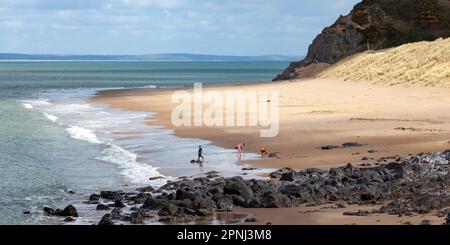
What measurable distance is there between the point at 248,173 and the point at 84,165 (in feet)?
25.7

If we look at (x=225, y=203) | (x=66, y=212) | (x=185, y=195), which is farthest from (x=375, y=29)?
(x=66, y=212)

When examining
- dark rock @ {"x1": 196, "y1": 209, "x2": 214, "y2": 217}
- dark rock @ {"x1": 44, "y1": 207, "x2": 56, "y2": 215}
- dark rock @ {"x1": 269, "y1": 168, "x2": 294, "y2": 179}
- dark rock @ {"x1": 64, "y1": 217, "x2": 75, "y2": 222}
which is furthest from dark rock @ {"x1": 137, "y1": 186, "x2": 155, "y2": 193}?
dark rock @ {"x1": 196, "y1": 209, "x2": 214, "y2": 217}

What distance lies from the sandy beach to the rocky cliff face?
105 feet

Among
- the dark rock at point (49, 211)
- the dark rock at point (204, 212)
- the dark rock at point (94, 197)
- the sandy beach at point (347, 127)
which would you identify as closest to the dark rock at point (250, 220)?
the dark rock at point (204, 212)

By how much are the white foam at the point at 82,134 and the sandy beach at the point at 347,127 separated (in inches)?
164

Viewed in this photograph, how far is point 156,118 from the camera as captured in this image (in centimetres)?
4934

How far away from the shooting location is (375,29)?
314 feet

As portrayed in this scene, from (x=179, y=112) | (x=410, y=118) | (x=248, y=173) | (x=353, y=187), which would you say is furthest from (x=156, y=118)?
(x=353, y=187)

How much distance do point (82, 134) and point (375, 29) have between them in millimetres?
61268

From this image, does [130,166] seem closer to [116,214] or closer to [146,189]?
[146,189]

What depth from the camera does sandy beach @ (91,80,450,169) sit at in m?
27.9

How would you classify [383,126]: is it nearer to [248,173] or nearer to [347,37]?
[248,173]

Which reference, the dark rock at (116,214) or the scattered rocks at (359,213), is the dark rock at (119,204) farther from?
the scattered rocks at (359,213)

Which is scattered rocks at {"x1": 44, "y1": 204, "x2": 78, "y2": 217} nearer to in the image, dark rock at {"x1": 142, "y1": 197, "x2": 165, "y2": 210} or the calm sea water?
the calm sea water
